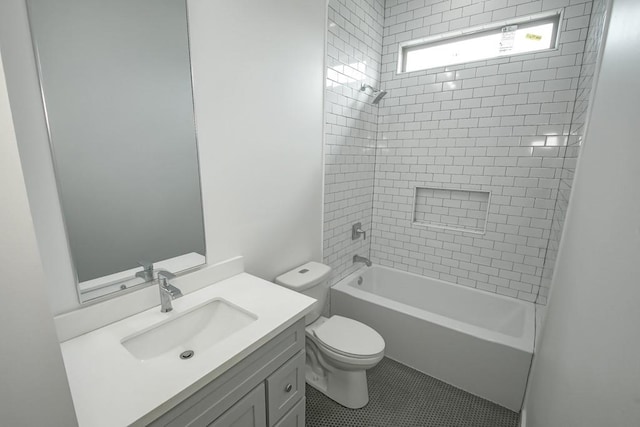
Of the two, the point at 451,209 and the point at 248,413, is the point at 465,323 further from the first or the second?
the point at 248,413

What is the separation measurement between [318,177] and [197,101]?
103cm

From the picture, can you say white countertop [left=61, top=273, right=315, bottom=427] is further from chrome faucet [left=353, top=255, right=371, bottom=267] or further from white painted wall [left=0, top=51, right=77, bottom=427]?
chrome faucet [left=353, top=255, right=371, bottom=267]

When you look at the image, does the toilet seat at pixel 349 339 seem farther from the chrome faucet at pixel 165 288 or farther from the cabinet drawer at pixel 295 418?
the chrome faucet at pixel 165 288

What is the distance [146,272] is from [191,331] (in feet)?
1.10

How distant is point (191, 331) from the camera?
4.12ft

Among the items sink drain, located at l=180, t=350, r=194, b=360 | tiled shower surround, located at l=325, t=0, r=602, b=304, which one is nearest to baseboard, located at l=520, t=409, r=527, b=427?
tiled shower surround, located at l=325, t=0, r=602, b=304

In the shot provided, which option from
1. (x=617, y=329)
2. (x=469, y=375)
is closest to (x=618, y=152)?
(x=617, y=329)

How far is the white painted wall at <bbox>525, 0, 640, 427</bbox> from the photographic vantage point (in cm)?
48

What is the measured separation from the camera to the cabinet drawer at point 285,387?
118 cm

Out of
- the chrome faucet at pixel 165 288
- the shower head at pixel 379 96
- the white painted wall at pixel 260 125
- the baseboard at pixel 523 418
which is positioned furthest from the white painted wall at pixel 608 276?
the shower head at pixel 379 96

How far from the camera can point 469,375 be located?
76.9 inches

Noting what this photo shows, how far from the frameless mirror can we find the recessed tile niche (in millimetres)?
2140

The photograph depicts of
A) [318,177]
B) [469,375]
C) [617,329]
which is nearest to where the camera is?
[617,329]

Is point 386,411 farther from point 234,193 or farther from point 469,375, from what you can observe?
point 234,193
